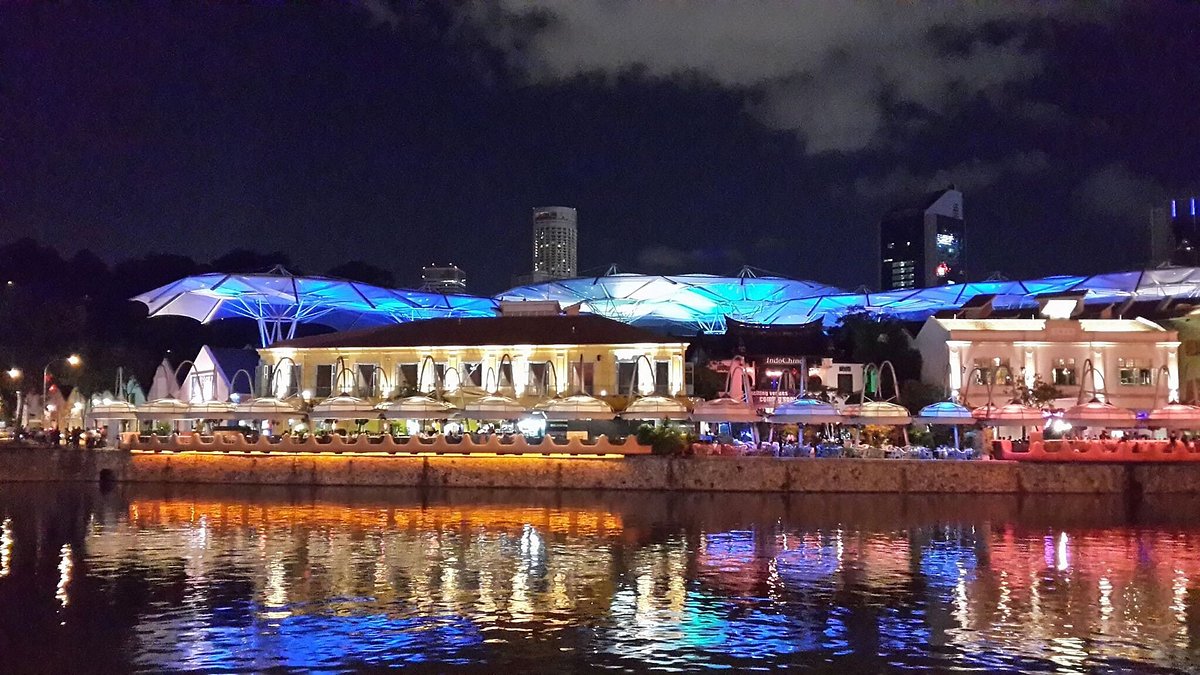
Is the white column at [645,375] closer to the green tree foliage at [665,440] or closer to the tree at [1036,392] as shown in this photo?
the green tree foliage at [665,440]

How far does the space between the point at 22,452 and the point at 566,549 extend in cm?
3223

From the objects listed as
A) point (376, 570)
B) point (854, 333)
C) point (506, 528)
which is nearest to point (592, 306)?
point (854, 333)

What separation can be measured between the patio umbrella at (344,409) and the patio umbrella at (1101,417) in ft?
96.5

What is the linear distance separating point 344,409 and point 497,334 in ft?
37.4

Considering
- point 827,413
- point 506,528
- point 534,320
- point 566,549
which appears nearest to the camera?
point 566,549

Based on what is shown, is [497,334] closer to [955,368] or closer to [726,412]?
[726,412]

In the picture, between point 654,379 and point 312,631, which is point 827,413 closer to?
point 654,379

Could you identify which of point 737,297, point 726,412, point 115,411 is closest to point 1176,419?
point 726,412

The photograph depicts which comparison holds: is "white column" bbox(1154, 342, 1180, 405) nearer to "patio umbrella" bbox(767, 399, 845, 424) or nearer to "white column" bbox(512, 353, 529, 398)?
"patio umbrella" bbox(767, 399, 845, 424)

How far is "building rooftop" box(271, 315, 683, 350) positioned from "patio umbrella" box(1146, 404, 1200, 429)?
21513 mm

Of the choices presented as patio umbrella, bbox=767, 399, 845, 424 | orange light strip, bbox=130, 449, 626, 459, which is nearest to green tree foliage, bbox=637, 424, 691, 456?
orange light strip, bbox=130, 449, 626, 459

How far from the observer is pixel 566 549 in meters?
28.0

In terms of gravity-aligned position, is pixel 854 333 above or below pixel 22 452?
above

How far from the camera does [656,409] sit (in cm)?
4506
